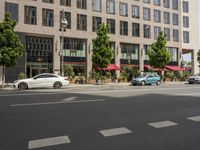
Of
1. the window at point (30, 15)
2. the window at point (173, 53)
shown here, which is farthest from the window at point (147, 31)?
the window at point (30, 15)

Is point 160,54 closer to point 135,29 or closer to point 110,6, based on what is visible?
point 135,29

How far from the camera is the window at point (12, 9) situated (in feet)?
125

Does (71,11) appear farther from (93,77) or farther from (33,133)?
(33,133)

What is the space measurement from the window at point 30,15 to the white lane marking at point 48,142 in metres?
35.9

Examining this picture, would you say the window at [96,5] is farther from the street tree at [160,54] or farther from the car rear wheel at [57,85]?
the car rear wheel at [57,85]

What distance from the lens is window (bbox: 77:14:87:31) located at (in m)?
43.7

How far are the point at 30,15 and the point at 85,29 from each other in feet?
29.1

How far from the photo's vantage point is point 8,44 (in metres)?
25.4

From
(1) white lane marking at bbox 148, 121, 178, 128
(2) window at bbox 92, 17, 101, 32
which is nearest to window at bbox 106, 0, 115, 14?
(2) window at bbox 92, 17, 101, 32

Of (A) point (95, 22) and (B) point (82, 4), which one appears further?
(A) point (95, 22)

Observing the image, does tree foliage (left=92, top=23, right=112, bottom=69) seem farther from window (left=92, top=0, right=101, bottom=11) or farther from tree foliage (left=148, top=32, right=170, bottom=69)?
window (left=92, top=0, right=101, bottom=11)

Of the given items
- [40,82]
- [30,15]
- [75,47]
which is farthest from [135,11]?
[40,82]

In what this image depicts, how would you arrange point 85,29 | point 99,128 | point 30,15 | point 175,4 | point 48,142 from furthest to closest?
point 175,4, point 85,29, point 30,15, point 99,128, point 48,142

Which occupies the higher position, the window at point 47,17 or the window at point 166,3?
the window at point 166,3
